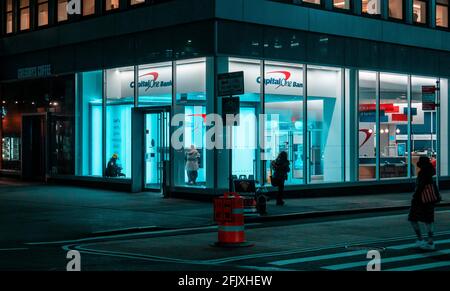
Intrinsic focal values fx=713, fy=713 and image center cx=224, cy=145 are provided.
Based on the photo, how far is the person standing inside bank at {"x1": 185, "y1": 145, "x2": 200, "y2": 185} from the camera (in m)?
24.8

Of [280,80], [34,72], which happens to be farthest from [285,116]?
[34,72]

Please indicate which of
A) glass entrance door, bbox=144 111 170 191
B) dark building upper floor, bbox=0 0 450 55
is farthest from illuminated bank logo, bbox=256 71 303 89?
glass entrance door, bbox=144 111 170 191

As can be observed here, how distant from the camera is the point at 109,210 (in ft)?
70.5

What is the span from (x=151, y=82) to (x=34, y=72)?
815 centimetres

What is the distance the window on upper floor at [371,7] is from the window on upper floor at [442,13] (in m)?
4.31

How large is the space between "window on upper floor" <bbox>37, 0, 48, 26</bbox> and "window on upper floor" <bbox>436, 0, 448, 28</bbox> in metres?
17.4

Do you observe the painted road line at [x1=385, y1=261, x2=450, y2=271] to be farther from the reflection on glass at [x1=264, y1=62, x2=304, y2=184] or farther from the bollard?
the reflection on glass at [x1=264, y1=62, x2=304, y2=184]

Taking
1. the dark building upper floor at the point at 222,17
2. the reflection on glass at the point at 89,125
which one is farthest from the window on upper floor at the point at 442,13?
the reflection on glass at the point at 89,125

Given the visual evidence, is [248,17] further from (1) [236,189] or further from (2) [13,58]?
(2) [13,58]

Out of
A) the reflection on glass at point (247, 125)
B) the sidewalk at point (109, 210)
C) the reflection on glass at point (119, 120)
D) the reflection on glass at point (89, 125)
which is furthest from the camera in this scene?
the reflection on glass at point (89, 125)

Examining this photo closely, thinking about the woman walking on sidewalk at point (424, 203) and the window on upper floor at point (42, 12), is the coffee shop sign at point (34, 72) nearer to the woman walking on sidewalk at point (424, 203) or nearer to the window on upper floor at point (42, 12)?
the window on upper floor at point (42, 12)

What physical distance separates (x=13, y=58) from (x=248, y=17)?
1391 centimetres

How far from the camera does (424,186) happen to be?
46.0 ft

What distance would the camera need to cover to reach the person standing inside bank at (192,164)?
24.8 m
